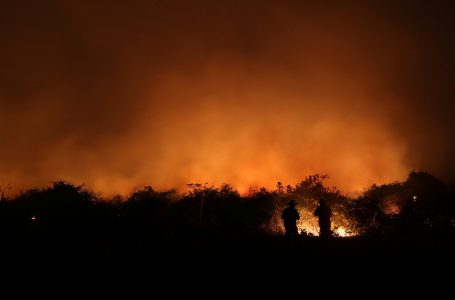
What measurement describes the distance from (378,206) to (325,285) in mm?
22600

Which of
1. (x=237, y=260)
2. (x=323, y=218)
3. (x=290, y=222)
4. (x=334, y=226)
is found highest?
(x=334, y=226)

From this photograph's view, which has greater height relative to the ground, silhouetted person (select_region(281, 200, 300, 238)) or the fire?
the fire

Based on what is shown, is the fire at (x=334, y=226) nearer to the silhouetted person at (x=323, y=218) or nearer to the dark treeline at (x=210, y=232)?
the dark treeline at (x=210, y=232)

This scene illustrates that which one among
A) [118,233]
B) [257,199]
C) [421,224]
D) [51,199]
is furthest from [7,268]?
[51,199]

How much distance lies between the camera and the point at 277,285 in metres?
12.0

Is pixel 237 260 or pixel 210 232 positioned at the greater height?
pixel 210 232

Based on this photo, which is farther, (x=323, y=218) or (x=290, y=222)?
(x=323, y=218)

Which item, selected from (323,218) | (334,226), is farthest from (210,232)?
(334,226)

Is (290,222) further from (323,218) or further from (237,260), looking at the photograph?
(237,260)

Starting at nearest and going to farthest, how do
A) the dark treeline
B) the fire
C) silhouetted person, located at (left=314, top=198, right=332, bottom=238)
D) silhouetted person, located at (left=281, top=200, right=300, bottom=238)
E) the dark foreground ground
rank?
the dark foreground ground → the dark treeline → silhouetted person, located at (left=281, top=200, right=300, bottom=238) → silhouetted person, located at (left=314, top=198, right=332, bottom=238) → the fire

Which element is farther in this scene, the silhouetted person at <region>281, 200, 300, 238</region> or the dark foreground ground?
the silhouetted person at <region>281, 200, 300, 238</region>

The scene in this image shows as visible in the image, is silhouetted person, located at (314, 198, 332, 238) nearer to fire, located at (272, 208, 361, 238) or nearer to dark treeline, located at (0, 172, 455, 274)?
dark treeline, located at (0, 172, 455, 274)

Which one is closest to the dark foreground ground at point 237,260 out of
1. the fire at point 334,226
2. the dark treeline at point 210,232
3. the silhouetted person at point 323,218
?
the dark treeline at point 210,232

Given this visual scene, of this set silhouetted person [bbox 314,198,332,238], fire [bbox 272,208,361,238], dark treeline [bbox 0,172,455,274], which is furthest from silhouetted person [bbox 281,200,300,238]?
fire [bbox 272,208,361,238]
